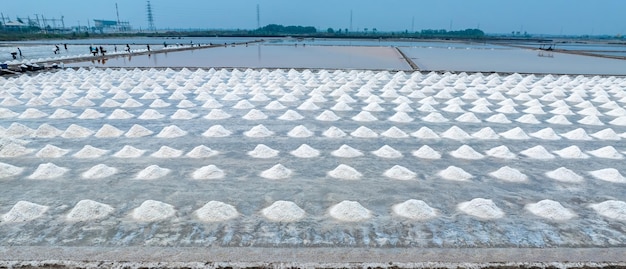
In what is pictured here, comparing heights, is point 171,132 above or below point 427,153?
above

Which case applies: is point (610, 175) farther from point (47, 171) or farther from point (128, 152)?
point (47, 171)

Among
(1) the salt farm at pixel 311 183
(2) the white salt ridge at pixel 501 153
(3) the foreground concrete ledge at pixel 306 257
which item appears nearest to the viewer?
(3) the foreground concrete ledge at pixel 306 257

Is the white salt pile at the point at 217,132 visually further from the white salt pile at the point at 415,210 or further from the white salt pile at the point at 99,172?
the white salt pile at the point at 415,210

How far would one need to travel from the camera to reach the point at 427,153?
702cm

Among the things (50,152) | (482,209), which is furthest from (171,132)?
(482,209)

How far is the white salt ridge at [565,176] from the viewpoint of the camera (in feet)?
19.6

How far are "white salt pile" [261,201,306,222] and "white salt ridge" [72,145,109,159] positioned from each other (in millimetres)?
3782

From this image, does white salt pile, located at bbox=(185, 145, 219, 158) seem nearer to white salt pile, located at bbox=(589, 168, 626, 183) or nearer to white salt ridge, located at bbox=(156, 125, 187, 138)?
white salt ridge, located at bbox=(156, 125, 187, 138)

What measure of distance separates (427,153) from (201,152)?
393 cm

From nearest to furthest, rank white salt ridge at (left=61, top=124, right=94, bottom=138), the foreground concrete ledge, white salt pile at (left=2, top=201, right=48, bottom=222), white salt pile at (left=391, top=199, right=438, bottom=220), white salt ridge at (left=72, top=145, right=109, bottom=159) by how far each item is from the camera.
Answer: the foreground concrete ledge
white salt pile at (left=2, top=201, right=48, bottom=222)
white salt pile at (left=391, top=199, right=438, bottom=220)
white salt ridge at (left=72, top=145, right=109, bottom=159)
white salt ridge at (left=61, top=124, right=94, bottom=138)

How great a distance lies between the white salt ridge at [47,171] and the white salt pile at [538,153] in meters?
7.67

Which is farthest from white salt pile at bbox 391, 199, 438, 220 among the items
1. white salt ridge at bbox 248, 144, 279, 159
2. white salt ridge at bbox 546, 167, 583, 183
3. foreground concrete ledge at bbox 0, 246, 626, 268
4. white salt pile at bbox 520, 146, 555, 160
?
white salt pile at bbox 520, 146, 555, 160

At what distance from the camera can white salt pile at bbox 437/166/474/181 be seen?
5.96 m

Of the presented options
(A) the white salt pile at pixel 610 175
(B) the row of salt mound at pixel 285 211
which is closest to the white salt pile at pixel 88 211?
(B) the row of salt mound at pixel 285 211
